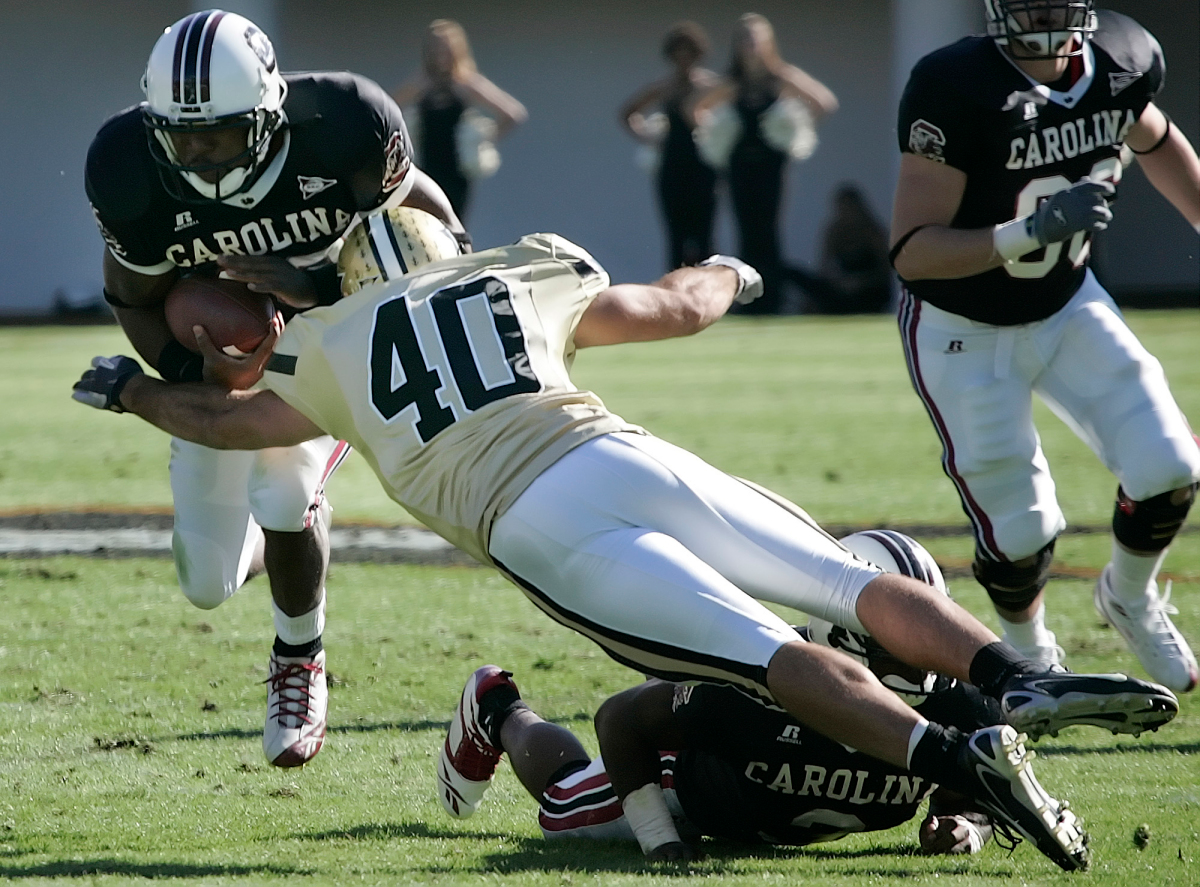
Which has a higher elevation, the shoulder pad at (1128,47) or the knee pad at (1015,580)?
the shoulder pad at (1128,47)

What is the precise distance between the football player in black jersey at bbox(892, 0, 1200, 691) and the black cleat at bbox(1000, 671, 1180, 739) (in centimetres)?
156

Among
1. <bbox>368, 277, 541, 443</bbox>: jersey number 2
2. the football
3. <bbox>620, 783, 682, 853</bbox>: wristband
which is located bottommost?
<bbox>620, 783, 682, 853</bbox>: wristband

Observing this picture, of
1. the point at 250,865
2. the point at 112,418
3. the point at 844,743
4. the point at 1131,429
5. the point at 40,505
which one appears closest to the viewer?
the point at 844,743

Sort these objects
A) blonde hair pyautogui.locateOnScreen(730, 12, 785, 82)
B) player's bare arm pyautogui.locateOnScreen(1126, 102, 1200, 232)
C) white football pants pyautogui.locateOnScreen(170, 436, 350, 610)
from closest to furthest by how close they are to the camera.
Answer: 1. white football pants pyautogui.locateOnScreen(170, 436, 350, 610)
2. player's bare arm pyautogui.locateOnScreen(1126, 102, 1200, 232)
3. blonde hair pyautogui.locateOnScreen(730, 12, 785, 82)

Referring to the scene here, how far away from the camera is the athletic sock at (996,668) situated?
2.72m

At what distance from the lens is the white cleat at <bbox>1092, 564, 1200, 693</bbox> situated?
419 centimetres

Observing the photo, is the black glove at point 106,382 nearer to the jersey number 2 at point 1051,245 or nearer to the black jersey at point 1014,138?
the black jersey at point 1014,138

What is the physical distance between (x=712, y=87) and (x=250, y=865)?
11381 millimetres

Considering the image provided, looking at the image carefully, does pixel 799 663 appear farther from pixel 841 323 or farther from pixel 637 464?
pixel 841 323

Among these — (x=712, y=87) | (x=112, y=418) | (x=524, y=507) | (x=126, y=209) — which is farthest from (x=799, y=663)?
(x=712, y=87)

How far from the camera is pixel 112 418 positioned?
9906 millimetres

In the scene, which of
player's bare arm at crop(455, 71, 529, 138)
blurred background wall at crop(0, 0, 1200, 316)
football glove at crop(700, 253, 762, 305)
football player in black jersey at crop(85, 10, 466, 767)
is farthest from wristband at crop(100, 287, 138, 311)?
blurred background wall at crop(0, 0, 1200, 316)

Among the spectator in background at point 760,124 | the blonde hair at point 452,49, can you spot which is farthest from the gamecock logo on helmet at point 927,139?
the blonde hair at point 452,49

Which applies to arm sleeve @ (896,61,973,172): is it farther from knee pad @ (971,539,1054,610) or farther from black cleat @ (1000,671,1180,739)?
black cleat @ (1000,671,1180,739)
